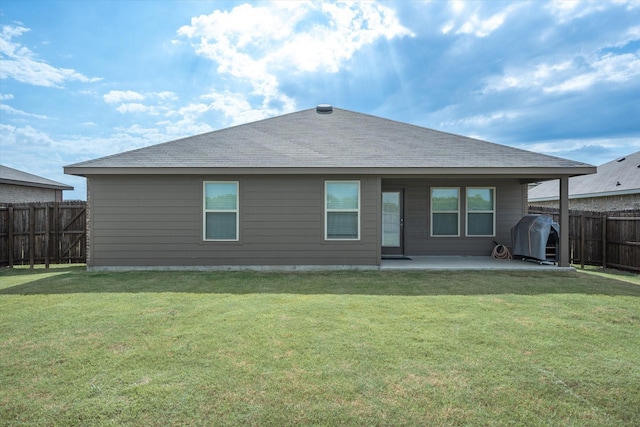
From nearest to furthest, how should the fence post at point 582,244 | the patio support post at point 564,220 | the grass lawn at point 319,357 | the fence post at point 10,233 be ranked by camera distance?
the grass lawn at point 319,357 → the patio support post at point 564,220 → the fence post at point 10,233 → the fence post at point 582,244

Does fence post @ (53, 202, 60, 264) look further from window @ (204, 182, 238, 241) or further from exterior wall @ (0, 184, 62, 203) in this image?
exterior wall @ (0, 184, 62, 203)

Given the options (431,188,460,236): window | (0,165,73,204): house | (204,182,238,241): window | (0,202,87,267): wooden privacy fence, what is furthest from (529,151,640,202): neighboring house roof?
(0,165,73,204): house

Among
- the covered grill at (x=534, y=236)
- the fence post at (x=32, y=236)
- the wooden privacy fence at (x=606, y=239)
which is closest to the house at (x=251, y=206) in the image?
the covered grill at (x=534, y=236)

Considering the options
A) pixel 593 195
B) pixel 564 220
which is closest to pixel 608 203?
pixel 593 195

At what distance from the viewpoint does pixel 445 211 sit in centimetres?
1048

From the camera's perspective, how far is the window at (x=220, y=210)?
334 inches

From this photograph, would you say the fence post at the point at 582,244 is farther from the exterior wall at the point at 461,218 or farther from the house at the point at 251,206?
the house at the point at 251,206

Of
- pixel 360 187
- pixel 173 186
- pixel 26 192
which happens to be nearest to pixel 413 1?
pixel 360 187

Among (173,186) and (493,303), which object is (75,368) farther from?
(173,186)

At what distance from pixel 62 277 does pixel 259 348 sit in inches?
256

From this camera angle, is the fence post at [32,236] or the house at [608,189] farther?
the house at [608,189]

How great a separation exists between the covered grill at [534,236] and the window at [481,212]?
2.36ft

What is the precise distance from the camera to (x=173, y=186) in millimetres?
8438

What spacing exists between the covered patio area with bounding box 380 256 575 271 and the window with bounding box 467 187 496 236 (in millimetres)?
845
